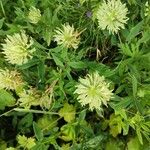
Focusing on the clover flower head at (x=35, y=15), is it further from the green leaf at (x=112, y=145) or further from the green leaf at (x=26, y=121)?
the green leaf at (x=112, y=145)

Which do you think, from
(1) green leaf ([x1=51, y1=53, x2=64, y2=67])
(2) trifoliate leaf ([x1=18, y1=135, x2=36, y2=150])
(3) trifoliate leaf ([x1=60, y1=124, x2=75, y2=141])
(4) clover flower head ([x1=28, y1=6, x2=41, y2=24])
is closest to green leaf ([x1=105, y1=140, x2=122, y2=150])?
(3) trifoliate leaf ([x1=60, y1=124, x2=75, y2=141])

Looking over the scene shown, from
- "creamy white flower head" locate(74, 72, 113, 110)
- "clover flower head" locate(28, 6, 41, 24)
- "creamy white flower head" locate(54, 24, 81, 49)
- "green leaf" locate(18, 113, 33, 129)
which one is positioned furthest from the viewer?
"green leaf" locate(18, 113, 33, 129)

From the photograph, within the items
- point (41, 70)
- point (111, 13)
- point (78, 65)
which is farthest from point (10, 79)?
point (111, 13)

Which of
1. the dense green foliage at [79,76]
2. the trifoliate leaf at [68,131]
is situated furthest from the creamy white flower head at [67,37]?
the trifoliate leaf at [68,131]

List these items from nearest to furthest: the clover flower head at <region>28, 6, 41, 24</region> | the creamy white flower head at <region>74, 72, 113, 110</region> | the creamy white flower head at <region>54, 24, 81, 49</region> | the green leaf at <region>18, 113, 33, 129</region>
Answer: the creamy white flower head at <region>74, 72, 113, 110</region> → the creamy white flower head at <region>54, 24, 81, 49</region> → the clover flower head at <region>28, 6, 41, 24</region> → the green leaf at <region>18, 113, 33, 129</region>

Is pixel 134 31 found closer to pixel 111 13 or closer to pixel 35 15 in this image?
pixel 111 13

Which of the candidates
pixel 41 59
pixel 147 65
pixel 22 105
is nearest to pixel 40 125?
pixel 22 105

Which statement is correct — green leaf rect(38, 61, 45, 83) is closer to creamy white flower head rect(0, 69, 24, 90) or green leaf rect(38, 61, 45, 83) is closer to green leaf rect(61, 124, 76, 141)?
creamy white flower head rect(0, 69, 24, 90)
